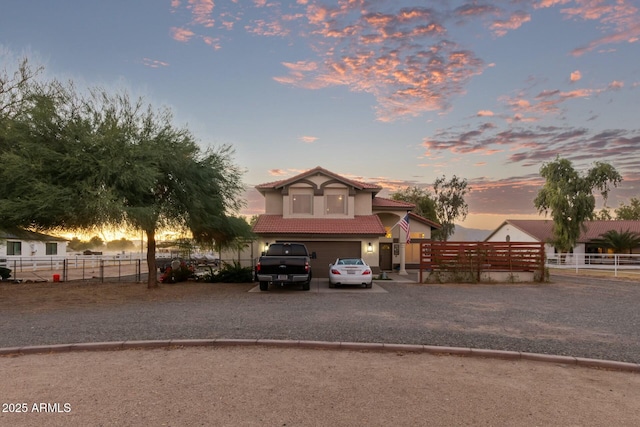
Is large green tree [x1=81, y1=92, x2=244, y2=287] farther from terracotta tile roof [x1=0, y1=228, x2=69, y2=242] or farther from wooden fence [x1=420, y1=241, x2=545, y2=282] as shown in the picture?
wooden fence [x1=420, y1=241, x2=545, y2=282]

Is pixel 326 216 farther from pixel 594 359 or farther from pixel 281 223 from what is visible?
pixel 594 359

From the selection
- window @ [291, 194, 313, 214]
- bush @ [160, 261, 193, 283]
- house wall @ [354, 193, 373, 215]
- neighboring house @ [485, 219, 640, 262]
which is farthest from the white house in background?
neighboring house @ [485, 219, 640, 262]

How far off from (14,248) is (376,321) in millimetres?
46909

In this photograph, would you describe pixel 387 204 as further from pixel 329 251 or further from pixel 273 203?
pixel 273 203

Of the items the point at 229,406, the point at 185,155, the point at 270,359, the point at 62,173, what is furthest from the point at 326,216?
the point at 229,406

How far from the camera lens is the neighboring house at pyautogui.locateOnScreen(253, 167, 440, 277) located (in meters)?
24.9

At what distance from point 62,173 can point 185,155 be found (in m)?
4.70

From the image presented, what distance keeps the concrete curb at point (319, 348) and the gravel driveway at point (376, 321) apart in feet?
1.61

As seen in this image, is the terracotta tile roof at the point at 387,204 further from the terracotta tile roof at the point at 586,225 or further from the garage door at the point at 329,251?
the terracotta tile roof at the point at 586,225

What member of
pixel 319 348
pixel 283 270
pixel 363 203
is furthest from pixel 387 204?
pixel 319 348

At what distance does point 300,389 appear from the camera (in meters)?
5.51

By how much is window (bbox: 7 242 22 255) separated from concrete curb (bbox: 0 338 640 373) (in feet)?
143

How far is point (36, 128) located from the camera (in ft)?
52.0

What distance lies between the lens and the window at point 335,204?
27047 millimetres
